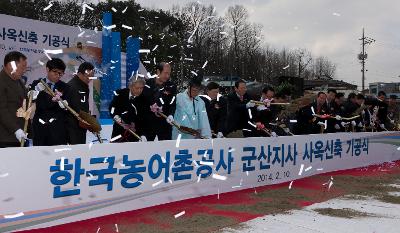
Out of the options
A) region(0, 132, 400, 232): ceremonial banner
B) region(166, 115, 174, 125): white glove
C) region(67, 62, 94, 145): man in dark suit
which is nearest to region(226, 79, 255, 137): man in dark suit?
region(0, 132, 400, 232): ceremonial banner

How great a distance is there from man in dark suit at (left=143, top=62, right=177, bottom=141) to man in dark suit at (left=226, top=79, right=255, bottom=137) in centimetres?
156

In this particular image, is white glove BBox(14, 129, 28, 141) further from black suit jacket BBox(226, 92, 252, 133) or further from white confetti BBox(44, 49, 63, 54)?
white confetti BBox(44, 49, 63, 54)

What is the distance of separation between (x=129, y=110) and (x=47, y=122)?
134cm

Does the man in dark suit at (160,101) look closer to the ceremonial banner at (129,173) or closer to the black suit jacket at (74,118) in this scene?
the ceremonial banner at (129,173)

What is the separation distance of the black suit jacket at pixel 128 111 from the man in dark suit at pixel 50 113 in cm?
107

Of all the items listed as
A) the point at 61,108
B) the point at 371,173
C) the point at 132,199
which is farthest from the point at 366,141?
the point at 61,108

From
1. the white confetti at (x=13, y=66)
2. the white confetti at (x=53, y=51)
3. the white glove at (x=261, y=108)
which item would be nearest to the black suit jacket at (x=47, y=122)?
the white confetti at (x=13, y=66)

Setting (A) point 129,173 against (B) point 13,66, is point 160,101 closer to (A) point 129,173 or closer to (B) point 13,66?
(A) point 129,173

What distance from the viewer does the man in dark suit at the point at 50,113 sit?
516 centimetres

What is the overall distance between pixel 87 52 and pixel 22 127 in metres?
8.98

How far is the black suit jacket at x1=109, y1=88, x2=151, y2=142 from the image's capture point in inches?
246

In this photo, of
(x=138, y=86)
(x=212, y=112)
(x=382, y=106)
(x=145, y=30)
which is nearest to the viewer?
(x=138, y=86)

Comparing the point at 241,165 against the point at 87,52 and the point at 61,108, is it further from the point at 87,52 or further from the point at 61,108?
the point at 87,52

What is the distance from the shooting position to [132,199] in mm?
5379
